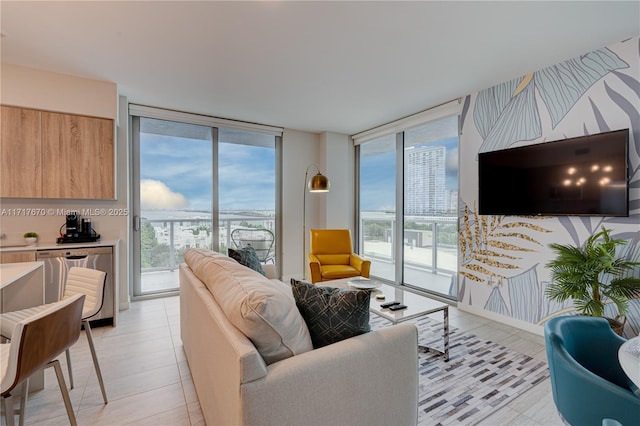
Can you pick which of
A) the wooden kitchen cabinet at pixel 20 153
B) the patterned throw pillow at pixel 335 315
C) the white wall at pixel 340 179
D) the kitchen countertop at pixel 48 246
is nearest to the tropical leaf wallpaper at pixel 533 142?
the white wall at pixel 340 179

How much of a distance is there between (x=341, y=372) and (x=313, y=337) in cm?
22

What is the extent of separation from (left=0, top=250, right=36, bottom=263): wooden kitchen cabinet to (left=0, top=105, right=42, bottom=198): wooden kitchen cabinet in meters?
0.61

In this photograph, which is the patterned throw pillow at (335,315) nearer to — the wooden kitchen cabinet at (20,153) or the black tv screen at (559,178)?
the black tv screen at (559,178)

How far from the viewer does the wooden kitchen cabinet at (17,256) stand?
2.56 meters

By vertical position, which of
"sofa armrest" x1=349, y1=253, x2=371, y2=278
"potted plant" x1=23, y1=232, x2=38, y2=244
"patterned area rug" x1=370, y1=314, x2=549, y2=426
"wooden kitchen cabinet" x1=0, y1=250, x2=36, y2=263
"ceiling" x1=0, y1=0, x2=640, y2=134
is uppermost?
"ceiling" x1=0, y1=0, x2=640, y2=134

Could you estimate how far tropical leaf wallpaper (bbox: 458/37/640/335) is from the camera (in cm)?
235

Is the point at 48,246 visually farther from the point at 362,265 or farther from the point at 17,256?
the point at 362,265

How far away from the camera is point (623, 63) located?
236 centimetres

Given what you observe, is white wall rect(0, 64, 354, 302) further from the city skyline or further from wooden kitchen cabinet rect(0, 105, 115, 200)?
the city skyline

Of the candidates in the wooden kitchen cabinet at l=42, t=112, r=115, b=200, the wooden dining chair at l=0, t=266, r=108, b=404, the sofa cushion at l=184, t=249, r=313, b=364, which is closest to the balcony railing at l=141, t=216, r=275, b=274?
the wooden kitchen cabinet at l=42, t=112, r=115, b=200

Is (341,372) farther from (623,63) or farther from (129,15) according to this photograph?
(623,63)

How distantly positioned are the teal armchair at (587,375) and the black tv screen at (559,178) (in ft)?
5.27

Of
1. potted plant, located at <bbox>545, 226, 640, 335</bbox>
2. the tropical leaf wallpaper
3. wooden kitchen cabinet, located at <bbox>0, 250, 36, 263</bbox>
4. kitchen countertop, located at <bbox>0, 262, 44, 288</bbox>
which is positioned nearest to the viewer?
kitchen countertop, located at <bbox>0, 262, 44, 288</bbox>

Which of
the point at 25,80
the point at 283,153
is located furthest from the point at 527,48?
the point at 25,80
